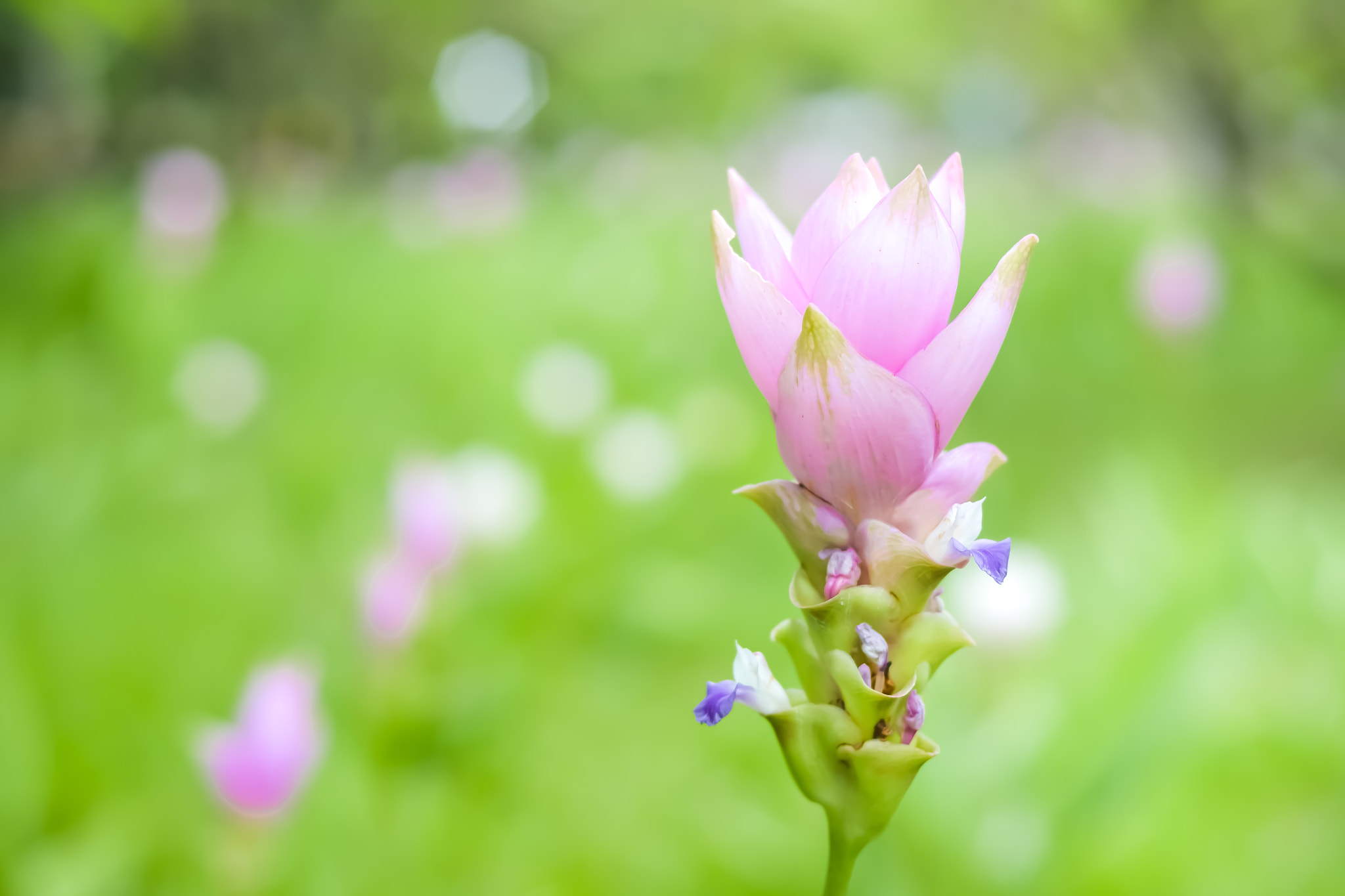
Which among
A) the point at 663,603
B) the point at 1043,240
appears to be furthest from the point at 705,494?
the point at 1043,240

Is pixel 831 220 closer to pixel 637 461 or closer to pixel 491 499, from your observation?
pixel 491 499

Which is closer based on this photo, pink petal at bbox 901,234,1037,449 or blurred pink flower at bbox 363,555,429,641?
pink petal at bbox 901,234,1037,449

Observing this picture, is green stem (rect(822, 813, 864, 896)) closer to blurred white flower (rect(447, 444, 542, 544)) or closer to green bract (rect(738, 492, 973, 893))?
green bract (rect(738, 492, 973, 893))

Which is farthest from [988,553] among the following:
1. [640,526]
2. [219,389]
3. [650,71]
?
[650,71]

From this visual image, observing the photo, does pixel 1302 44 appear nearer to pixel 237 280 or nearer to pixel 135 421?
pixel 135 421

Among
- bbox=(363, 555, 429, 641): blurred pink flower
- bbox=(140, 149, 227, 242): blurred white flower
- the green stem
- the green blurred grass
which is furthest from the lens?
bbox=(140, 149, 227, 242): blurred white flower

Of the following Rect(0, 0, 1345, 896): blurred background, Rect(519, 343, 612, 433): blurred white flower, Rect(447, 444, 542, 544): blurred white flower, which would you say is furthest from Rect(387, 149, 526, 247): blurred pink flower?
Rect(447, 444, 542, 544): blurred white flower
